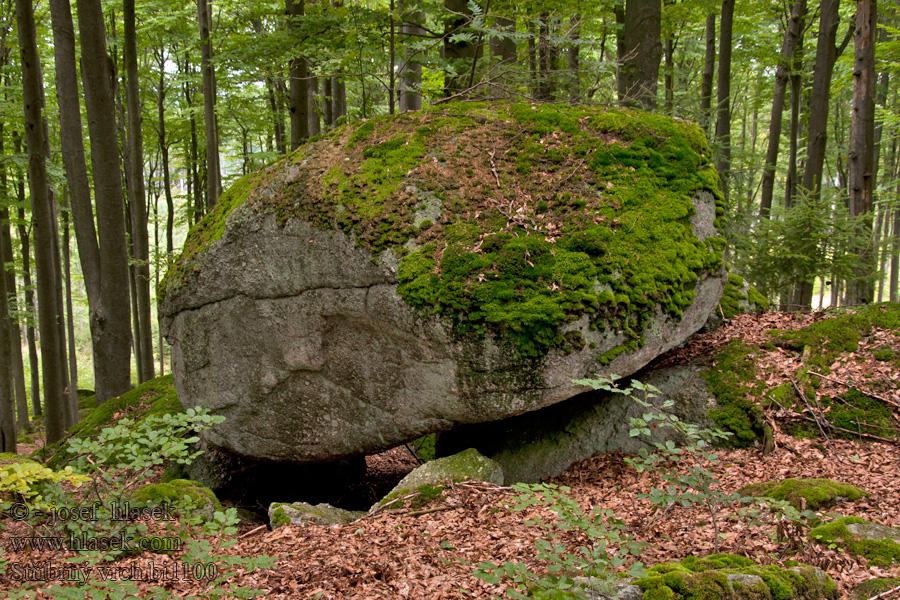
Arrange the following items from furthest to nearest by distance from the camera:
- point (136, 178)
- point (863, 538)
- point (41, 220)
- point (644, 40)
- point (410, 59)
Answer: point (136, 178), point (41, 220), point (644, 40), point (410, 59), point (863, 538)

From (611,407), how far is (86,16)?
8478 mm

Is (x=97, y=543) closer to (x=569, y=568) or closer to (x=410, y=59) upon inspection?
(x=569, y=568)

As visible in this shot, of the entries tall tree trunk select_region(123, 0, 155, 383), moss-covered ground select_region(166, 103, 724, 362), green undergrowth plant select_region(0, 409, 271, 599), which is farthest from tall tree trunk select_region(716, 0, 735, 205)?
tall tree trunk select_region(123, 0, 155, 383)

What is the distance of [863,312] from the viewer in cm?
603

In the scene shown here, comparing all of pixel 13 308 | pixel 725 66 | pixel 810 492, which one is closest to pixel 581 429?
pixel 810 492

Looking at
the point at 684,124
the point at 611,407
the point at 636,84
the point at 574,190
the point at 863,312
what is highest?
the point at 636,84

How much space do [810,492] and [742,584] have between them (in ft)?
5.05

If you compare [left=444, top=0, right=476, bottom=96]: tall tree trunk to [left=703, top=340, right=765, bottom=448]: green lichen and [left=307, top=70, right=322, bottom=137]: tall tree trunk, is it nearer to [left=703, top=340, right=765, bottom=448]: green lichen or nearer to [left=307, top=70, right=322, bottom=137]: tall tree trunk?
[left=703, top=340, right=765, bottom=448]: green lichen

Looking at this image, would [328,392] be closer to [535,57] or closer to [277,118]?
[535,57]

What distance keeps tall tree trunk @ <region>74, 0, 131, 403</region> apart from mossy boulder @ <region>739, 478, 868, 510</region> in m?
8.13

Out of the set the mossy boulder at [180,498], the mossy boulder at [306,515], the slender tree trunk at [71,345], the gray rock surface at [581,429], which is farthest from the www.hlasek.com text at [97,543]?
the slender tree trunk at [71,345]

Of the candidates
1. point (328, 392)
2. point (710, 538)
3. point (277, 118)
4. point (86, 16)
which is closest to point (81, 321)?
point (277, 118)

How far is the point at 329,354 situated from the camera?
530cm

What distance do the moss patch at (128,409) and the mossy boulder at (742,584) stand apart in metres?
6.37
